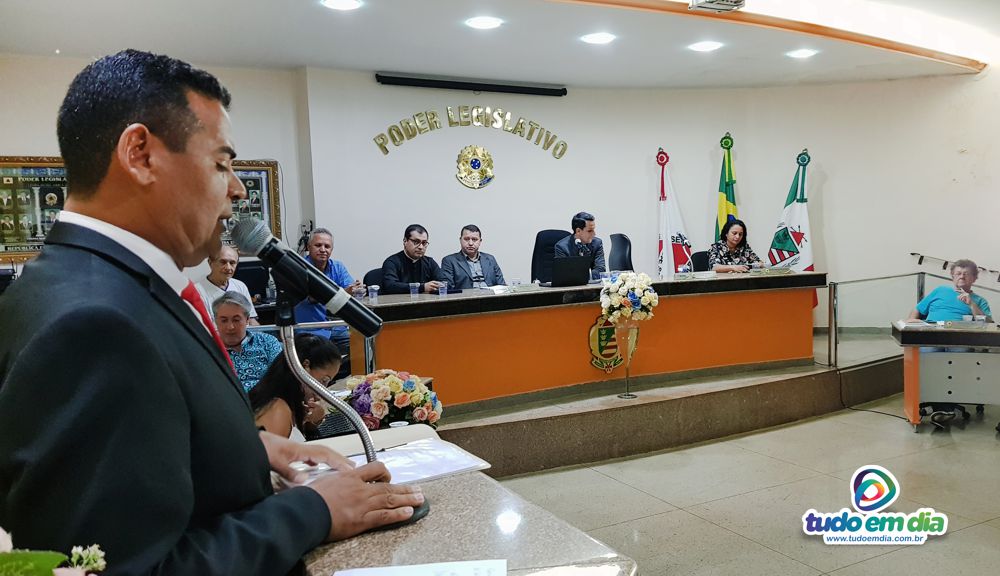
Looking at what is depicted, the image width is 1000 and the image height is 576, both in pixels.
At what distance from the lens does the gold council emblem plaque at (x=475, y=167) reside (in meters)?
7.35

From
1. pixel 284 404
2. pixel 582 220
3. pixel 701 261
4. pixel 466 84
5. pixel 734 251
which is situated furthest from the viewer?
pixel 466 84

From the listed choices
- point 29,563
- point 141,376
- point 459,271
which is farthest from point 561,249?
point 29,563

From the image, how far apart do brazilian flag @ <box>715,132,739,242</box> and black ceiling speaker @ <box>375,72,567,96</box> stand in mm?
2230

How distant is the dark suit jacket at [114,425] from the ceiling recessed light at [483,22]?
479 cm

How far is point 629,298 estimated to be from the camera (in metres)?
5.02

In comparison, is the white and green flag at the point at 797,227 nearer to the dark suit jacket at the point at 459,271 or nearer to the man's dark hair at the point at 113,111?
the dark suit jacket at the point at 459,271

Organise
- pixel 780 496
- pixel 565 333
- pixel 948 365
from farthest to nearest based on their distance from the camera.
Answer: pixel 565 333 → pixel 948 365 → pixel 780 496

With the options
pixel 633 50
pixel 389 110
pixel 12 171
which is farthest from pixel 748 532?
pixel 12 171

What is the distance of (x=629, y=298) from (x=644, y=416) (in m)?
0.84

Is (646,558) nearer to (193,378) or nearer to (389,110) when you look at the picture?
(193,378)

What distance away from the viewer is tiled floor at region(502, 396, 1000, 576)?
3.16 meters

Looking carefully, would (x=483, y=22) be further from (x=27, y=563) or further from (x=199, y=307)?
(x=27, y=563)

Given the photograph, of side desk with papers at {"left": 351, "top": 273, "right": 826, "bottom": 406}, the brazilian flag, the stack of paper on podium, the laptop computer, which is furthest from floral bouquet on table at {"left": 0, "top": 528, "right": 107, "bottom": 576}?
the brazilian flag

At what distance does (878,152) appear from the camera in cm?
833
